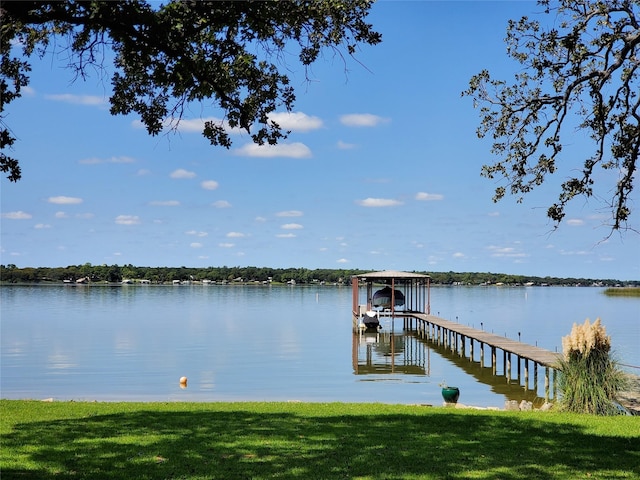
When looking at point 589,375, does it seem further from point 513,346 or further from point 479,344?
point 479,344

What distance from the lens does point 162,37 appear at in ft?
26.0

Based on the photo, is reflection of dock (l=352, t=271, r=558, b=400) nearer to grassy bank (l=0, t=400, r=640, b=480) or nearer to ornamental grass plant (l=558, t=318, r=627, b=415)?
ornamental grass plant (l=558, t=318, r=627, b=415)

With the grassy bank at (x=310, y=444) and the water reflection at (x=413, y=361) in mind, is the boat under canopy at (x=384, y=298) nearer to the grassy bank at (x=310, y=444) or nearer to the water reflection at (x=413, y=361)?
the water reflection at (x=413, y=361)

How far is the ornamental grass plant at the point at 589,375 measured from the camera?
43.5 feet

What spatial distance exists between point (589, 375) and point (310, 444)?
7.17m

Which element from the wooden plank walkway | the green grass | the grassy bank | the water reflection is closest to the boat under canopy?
the water reflection

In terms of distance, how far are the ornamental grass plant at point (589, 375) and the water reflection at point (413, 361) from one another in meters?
7.76

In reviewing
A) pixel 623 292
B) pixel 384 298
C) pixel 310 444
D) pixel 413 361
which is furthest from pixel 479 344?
pixel 623 292

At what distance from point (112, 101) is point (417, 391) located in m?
16.4

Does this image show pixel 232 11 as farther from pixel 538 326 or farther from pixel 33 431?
pixel 538 326

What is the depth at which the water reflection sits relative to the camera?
937 inches

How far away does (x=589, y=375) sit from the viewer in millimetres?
13367

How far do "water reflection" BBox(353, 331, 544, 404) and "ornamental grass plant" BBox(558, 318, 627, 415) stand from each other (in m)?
7.76

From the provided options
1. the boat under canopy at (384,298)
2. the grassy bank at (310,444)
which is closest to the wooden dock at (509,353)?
the boat under canopy at (384,298)
